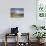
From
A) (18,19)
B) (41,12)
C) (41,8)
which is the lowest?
(18,19)

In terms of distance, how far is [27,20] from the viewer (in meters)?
6.91

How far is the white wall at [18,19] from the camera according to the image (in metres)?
6.84

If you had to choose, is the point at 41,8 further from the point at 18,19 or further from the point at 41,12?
the point at 18,19

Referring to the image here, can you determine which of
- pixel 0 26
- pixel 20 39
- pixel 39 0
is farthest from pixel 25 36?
pixel 39 0

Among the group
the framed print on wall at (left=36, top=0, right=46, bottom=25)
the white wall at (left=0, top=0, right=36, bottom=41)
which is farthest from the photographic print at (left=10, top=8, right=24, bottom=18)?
the framed print on wall at (left=36, top=0, right=46, bottom=25)

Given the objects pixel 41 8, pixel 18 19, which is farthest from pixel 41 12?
pixel 18 19

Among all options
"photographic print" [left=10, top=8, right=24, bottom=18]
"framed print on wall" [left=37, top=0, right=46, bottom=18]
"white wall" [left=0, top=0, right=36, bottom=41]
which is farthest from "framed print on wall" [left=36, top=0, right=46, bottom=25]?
"photographic print" [left=10, top=8, right=24, bottom=18]

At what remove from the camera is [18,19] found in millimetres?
6898

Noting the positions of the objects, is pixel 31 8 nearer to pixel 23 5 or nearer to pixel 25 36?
pixel 23 5

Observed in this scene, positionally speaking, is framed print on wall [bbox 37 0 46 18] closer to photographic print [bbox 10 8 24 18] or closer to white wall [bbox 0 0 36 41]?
white wall [bbox 0 0 36 41]

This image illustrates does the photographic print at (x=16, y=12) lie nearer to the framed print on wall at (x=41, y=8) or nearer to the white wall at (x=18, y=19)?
the white wall at (x=18, y=19)

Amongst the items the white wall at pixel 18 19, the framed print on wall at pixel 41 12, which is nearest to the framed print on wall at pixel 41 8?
the framed print on wall at pixel 41 12

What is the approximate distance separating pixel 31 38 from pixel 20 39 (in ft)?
1.55

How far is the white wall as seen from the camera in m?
6.84
